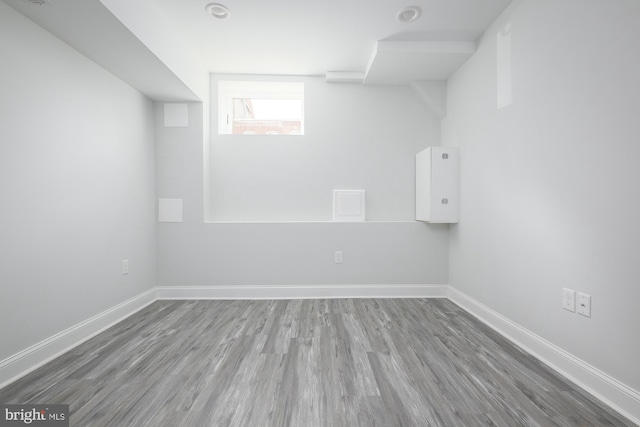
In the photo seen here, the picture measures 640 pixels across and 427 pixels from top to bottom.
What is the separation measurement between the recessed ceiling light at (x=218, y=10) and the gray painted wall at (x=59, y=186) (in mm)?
1015

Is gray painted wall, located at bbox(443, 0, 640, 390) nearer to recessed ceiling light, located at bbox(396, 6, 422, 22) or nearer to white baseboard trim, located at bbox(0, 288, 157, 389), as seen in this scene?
recessed ceiling light, located at bbox(396, 6, 422, 22)

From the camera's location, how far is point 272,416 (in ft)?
4.14

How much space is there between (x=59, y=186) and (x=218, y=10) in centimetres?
174

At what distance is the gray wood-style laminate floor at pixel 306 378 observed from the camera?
4.14 feet

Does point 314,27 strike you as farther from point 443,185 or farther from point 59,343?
point 59,343

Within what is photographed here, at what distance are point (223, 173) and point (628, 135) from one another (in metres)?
3.17

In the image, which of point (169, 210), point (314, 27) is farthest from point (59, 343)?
point (314, 27)

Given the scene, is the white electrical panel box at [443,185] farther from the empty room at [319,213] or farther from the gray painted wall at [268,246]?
the gray painted wall at [268,246]

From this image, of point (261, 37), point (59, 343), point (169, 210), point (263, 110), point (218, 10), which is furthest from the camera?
point (263, 110)

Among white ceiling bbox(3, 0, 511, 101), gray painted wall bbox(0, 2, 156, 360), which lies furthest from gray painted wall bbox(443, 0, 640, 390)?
gray painted wall bbox(0, 2, 156, 360)

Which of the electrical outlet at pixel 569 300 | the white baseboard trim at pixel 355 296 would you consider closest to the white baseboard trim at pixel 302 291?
the white baseboard trim at pixel 355 296

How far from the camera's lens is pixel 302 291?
2949mm

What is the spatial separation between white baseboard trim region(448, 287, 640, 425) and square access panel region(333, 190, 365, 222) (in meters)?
1.48

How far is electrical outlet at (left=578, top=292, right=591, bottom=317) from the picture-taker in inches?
57.3
